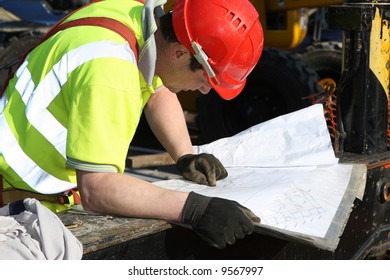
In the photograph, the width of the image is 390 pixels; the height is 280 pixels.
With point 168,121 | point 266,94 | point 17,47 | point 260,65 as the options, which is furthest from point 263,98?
point 168,121

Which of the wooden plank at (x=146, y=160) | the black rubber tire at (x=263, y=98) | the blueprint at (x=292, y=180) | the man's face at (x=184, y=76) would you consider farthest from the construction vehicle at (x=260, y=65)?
the man's face at (x=184, y=76)

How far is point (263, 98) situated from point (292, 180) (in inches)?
176

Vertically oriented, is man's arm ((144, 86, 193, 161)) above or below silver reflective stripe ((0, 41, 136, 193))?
below

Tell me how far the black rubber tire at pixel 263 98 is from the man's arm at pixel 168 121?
12.5ft

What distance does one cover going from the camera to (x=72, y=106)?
2943mm

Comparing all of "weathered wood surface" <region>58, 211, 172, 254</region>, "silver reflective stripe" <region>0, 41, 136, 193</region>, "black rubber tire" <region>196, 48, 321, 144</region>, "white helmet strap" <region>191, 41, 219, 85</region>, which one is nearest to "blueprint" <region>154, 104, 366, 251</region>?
"weathered wood surface" <region>58, 211, 172, 254</region>

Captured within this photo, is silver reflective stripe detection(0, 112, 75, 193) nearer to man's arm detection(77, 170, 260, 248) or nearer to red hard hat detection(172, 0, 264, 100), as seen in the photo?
man's arm detection(77, 170, 260, 248)

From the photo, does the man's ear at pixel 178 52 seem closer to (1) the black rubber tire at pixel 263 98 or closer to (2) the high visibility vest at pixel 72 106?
(2) the high visibility vest at pixel 72 106

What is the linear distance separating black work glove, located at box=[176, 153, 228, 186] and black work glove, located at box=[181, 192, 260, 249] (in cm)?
64

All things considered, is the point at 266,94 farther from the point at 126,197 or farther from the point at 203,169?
the point at 126,197

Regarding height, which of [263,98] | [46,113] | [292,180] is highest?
[46,113]

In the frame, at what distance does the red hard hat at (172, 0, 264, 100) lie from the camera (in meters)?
3.24

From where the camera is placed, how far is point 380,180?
4.02 metres

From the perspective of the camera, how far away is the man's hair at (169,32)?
3.28 m
